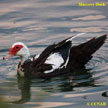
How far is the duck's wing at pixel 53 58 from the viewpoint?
9.28 meters

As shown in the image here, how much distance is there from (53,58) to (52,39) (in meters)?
2.06

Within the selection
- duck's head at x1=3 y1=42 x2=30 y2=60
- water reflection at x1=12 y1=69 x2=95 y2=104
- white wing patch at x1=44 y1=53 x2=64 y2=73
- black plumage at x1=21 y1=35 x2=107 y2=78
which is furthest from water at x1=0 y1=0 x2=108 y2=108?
duck's head at x1=3 y1=42 x2=30 y2=60

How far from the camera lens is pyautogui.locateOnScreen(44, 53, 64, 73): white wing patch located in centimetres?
938

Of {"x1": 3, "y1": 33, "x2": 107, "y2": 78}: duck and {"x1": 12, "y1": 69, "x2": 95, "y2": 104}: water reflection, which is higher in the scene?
{"x1": 3, "y1": 33, "x2": 107, "y2": 78}: duck

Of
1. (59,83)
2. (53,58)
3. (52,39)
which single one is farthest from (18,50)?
(52,39)

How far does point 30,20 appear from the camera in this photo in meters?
12.7

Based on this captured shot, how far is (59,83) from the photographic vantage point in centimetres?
891

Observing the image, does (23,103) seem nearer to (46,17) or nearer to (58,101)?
(58,101)

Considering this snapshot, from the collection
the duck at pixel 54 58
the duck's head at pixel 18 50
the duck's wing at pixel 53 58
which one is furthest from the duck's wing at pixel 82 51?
the duck's head at pixel 18 50

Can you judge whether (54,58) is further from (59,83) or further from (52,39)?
(52,39)

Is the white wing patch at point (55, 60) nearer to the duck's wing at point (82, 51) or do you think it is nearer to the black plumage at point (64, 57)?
the black plumage at point (64, 57)

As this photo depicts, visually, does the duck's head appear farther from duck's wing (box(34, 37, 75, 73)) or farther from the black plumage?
duck's wing (box(34, 37, 75, 73))

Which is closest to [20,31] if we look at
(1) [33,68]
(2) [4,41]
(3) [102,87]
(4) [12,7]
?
(2) [4,41]

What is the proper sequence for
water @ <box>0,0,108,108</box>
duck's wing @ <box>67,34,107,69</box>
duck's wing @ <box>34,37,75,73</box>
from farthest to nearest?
duck's wing @ <box>67,34,107,69</box>
duck's wing @ <box>34,37,75,73</box>
water @ <box>0,0,108,108</box>
